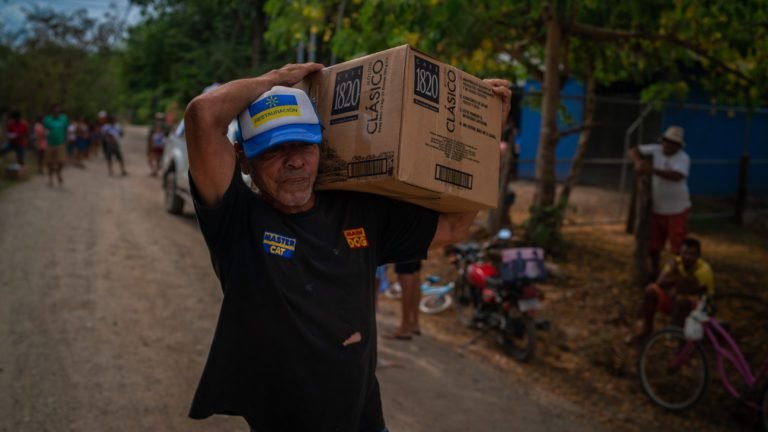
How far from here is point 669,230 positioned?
25.8ft

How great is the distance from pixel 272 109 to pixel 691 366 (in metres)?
4.83

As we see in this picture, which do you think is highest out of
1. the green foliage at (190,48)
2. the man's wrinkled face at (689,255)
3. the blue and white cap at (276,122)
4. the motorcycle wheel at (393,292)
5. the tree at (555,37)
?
the green foliage at (190,48)

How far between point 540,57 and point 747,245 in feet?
15.5

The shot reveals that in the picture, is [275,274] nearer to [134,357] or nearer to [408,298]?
[134,357]

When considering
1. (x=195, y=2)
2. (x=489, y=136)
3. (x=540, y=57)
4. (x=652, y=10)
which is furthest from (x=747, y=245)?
(x=195, y=2)

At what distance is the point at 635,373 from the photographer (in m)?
5.96

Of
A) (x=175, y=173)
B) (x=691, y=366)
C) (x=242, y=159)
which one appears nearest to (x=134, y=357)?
(x=242, y=159)

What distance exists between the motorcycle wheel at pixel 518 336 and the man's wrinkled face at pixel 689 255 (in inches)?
55.2

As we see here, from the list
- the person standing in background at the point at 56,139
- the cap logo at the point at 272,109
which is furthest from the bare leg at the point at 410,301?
the person standing in background at the point at 56,139

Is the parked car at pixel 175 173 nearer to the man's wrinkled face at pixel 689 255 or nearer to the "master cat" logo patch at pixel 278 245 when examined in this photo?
the man's wrinkled face at pixel 689 255

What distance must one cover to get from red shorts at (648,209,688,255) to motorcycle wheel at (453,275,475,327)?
235 centimetres

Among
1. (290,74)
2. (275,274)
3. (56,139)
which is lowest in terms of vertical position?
(275,274)

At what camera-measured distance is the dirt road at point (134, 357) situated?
4434mm

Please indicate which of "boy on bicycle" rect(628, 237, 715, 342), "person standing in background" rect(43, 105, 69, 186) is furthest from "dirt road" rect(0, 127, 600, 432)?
"person standing in background" rect(43, 105, 69, 186)
